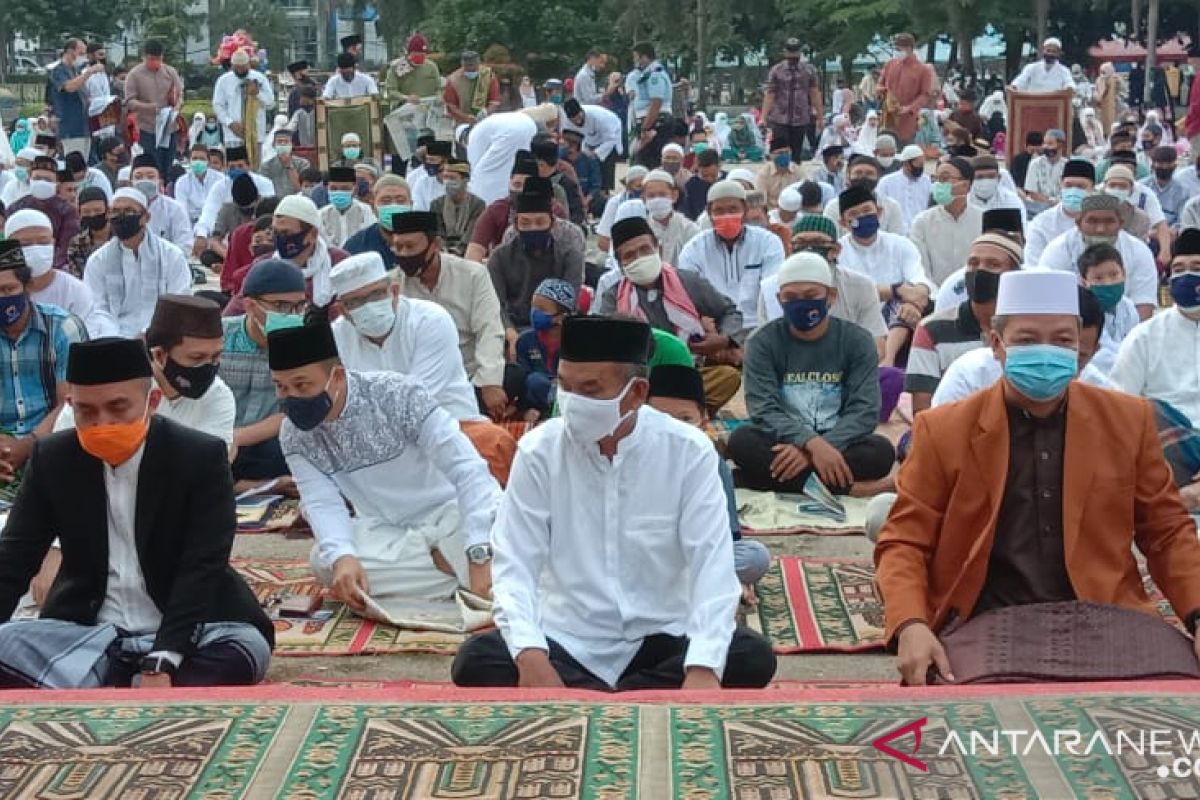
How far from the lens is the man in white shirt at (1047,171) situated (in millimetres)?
15570

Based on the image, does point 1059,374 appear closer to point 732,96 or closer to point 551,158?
point 551,158

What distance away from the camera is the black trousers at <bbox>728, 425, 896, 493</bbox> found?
287 inches

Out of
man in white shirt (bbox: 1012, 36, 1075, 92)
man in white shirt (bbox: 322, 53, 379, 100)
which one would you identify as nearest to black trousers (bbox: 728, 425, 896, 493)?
man in white shirt (bbox: 322, 53, 379, 100)

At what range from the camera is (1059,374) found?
413 cm

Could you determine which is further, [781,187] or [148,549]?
[781,187]

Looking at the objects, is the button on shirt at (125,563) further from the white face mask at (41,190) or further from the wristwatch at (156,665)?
the white face mask at (41,190)

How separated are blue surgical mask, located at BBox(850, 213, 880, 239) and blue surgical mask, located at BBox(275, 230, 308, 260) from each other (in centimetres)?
307

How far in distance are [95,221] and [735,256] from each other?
150 inches

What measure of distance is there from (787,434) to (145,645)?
337 centimetres

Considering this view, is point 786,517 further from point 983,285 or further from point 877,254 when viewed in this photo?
point 877,254

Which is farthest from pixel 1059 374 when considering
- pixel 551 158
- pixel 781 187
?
pixel 781 187

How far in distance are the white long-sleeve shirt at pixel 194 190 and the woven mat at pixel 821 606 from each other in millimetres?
10469

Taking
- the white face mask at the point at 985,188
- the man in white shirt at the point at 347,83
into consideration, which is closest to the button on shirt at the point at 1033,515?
the white face mask at the point at 985,188

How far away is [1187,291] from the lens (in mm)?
7066
